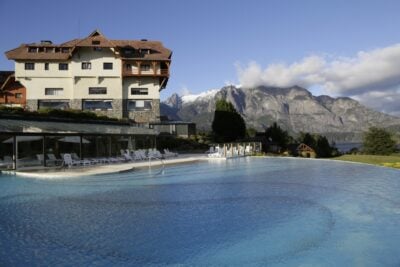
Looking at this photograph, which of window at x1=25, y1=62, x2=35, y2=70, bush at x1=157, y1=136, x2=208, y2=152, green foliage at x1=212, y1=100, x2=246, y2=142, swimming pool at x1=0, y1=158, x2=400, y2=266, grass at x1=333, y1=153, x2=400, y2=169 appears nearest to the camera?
swimming pool at x1=0, y1=158, x2=400, y2=266

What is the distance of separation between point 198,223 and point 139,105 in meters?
37.0

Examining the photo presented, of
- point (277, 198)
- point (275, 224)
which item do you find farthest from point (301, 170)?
point (275, 224)

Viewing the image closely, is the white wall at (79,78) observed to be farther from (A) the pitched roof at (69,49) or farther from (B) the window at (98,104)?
(A) the pitched roof at (69,49)

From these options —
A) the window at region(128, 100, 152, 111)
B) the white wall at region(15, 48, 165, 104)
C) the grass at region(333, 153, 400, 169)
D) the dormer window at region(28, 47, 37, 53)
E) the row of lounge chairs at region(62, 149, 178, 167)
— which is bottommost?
the grass at region(333, 153, 400, 169)

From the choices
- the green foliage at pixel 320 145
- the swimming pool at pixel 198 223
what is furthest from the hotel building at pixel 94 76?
the green foliage at pixel 320 145

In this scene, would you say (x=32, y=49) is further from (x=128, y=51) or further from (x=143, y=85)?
(x=143, y=85)

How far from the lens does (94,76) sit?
44750 mm

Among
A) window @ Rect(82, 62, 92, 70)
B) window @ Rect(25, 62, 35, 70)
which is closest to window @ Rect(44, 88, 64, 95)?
window @ Rect(25, 62, 35, 70)

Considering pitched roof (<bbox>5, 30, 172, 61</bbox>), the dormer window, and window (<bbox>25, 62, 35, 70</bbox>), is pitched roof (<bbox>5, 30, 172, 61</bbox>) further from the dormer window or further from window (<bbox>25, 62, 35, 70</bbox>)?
window (<bbox>25, 62, 35, 70</bbox>)

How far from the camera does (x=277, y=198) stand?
1366cm

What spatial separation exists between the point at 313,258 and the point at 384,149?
5831 cm

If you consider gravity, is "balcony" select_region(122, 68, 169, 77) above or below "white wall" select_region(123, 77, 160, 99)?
above

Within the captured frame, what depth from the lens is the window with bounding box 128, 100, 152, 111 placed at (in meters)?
45.7

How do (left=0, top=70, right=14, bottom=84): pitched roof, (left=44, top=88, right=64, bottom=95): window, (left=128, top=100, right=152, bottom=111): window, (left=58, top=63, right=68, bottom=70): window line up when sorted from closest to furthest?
(left=44, top=88, right=64, bottom=95): window
(left=58, top=63, right=68, bottom=70): window
(left=128, top=100, right=152, bottom=111): window
(left=0, top=70, right=14, bottom=84): pitched roof
